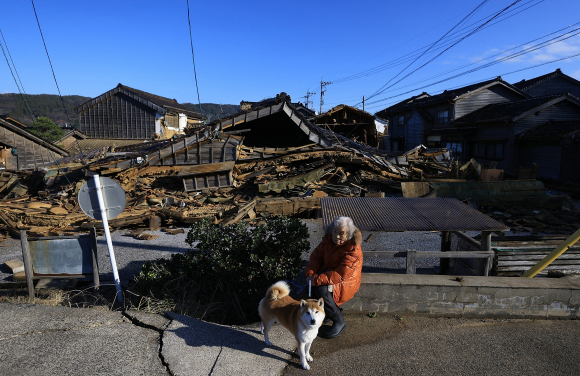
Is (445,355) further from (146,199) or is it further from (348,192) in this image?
(146,199)

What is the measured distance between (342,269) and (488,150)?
26703 mm

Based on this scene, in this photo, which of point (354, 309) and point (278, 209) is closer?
point (354, 309)

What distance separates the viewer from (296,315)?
11.8ft

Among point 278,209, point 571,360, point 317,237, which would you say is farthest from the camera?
point 278,209

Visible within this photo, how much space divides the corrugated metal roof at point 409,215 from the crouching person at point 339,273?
76cm

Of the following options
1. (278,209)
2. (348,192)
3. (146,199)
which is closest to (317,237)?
(278,209)

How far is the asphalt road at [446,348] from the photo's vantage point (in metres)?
3.66

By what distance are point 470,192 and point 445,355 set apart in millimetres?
10764

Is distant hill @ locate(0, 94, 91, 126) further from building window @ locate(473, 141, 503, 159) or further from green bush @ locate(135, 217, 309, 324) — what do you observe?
green bush @ locate(135, 217, 309, 324)

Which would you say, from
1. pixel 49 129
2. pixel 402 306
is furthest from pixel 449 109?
Result: pixel 49 129

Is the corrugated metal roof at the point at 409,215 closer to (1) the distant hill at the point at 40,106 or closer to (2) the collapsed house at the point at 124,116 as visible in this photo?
(2) the collapsed house at the point at 124,116

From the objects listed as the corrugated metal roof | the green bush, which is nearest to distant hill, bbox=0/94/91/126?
the green bush

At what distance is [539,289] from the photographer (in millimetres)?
4621

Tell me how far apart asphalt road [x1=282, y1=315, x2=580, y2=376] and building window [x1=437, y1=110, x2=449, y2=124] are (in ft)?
97.2
